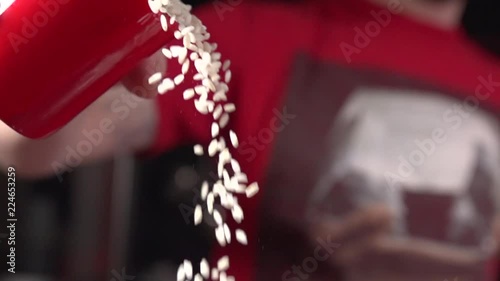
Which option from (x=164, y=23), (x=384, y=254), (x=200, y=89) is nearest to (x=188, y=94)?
(x=200, y=89)

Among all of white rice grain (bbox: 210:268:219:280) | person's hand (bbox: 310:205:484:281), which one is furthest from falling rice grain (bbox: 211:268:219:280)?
person's hand (bbox: 310:205:484:281)

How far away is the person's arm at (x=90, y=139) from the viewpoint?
0.49 metres

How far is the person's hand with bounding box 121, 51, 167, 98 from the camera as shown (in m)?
0.39

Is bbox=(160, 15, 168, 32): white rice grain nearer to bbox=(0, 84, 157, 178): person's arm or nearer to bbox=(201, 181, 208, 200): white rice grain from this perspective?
bbox=(0, 84, 157, 178): person's arm

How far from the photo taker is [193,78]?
1.51ft

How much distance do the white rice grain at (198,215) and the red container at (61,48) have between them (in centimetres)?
26

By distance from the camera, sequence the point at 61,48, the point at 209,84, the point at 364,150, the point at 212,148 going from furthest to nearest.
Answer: the point at 364,150
the point at 212,148
the point at 209,84
the point at 61,48

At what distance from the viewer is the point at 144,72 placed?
0.40m

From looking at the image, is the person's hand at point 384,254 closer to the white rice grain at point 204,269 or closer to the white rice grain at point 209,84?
the white rice grain at point 204,269

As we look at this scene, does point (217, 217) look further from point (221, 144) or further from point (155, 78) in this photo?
point (155, 78)

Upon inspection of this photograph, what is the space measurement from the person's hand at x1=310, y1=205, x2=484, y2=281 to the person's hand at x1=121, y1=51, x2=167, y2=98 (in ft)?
1.10

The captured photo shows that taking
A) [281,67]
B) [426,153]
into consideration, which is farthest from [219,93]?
[426,153]

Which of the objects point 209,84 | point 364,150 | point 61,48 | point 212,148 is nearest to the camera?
point 61,48

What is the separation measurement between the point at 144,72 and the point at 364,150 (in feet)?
1.15
